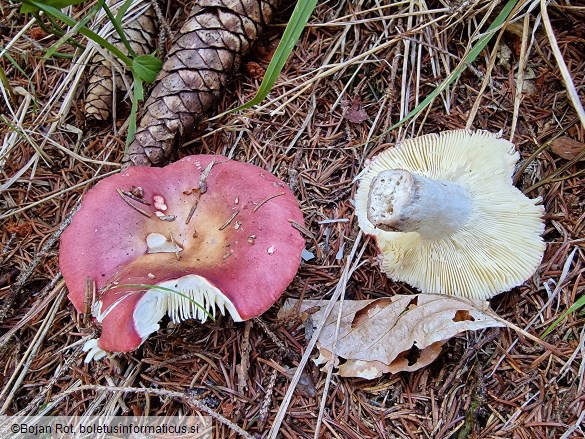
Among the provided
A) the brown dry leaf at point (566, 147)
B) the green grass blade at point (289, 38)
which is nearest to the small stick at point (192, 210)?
the green grass blade at point (289, 38)

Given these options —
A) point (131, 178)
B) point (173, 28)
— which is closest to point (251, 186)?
point (131, 178)

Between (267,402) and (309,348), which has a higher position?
(309,348)

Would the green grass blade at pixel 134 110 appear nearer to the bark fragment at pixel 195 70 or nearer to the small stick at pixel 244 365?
the bark fragment at pixel 195 70

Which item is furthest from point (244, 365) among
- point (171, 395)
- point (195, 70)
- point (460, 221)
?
point (195, 70)

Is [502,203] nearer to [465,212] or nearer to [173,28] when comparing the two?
[465,212]

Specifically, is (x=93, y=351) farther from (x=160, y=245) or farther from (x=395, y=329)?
(x=395, y=329)
